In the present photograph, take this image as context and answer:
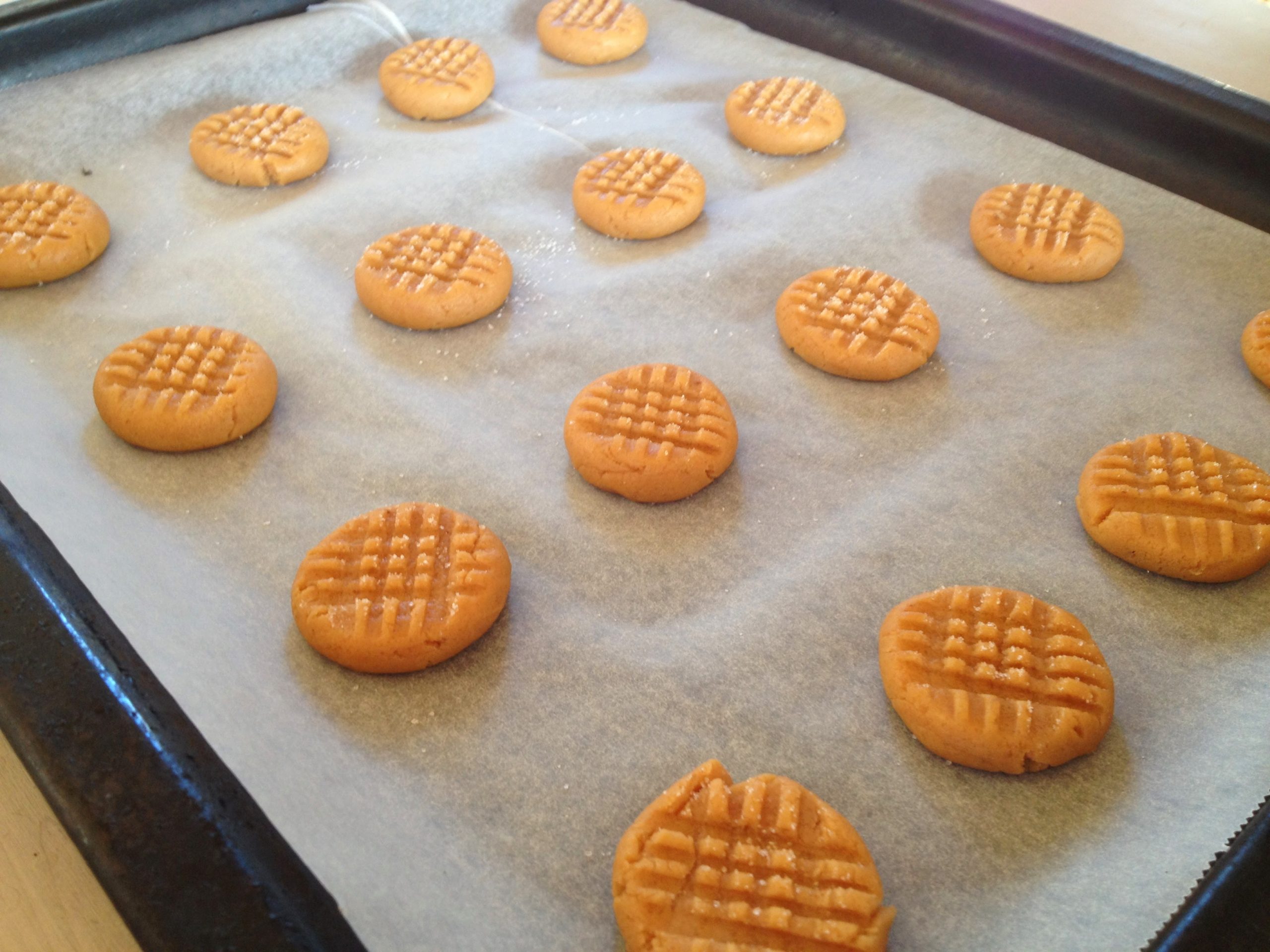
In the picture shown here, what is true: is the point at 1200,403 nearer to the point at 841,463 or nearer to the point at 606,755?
the point at 841,463

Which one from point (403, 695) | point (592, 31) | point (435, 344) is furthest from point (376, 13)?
point (403, 695)

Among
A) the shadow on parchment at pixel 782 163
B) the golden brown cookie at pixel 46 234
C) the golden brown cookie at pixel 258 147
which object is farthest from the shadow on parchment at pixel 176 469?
the shadow on parchment at pixel 782 163

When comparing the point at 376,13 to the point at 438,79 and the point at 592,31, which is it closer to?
the point at 438,79

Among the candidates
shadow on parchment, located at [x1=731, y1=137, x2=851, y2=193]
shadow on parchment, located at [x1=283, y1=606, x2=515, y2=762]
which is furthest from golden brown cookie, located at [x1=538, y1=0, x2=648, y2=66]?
shadow on parchment, located at [x1=283, y1=606, x2=515, y2=762]

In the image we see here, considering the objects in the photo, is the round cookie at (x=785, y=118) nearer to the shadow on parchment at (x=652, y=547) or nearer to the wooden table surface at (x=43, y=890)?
the shadow on parchment at (x=652, y=547)

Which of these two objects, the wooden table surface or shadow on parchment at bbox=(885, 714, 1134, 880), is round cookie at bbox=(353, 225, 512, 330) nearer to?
the wooden table surface
